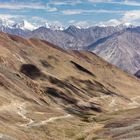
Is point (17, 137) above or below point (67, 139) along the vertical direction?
above

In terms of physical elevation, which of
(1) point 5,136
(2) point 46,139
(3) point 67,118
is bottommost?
(3) point 67,118

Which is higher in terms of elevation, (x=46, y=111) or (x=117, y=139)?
(x=117, y=139)

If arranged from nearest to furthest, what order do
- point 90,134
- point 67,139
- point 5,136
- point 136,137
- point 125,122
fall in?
point 5,136
point 136,137
point 67,139
point 90,134
point 125,122

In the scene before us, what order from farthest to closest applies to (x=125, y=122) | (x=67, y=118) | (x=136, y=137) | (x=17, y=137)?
(x=67, y=118)
(x=125, y=122)
(x=136, y=137)
(x=17, y=137)

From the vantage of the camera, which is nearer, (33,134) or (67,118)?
(33,134)

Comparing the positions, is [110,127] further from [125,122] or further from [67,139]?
[67,139]

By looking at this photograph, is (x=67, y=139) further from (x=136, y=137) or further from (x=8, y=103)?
(x=8, y=103)

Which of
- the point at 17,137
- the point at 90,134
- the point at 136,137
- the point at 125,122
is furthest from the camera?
the point at 125,122

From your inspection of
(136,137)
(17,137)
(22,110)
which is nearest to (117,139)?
(136,137)

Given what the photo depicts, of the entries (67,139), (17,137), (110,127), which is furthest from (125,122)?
(17,137)
